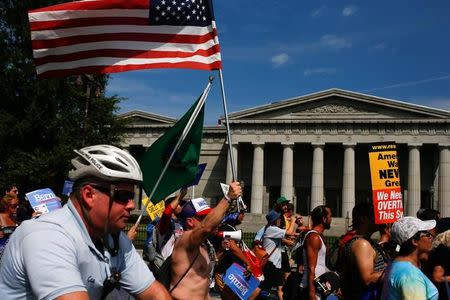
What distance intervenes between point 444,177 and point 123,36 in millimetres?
42839

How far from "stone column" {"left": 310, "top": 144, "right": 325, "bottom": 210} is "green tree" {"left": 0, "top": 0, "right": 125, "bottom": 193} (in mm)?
23001

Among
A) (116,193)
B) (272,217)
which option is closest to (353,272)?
(116,193)

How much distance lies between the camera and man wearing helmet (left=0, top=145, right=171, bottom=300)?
6.20ft

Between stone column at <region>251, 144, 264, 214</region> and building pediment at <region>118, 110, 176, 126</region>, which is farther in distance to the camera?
building pediment at <region>118, 110, 176, 126</region>

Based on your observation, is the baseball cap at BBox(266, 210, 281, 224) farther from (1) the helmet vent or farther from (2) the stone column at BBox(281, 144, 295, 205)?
(2) the stone column at BBox(281, 144, 295, 205)

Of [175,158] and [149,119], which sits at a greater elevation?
[149,119]

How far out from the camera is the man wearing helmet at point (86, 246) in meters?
1.89

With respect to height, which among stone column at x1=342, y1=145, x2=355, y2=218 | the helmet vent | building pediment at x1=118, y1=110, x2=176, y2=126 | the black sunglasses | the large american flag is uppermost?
building pediment at x1=118, y1=110, x2=176, y2=126

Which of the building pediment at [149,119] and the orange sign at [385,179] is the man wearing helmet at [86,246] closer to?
the orange sign at [385,179]

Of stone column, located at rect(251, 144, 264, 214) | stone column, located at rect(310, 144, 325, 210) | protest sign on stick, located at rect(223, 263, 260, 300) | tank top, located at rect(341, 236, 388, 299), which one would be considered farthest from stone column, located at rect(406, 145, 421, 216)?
tank top, located at rect(341, 236, 388, 299)

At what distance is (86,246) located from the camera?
214cm

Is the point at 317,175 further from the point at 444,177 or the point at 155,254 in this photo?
the point at 155,254

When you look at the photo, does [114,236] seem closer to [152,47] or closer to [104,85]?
[152,47]

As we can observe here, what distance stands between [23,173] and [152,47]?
21.9 metres
